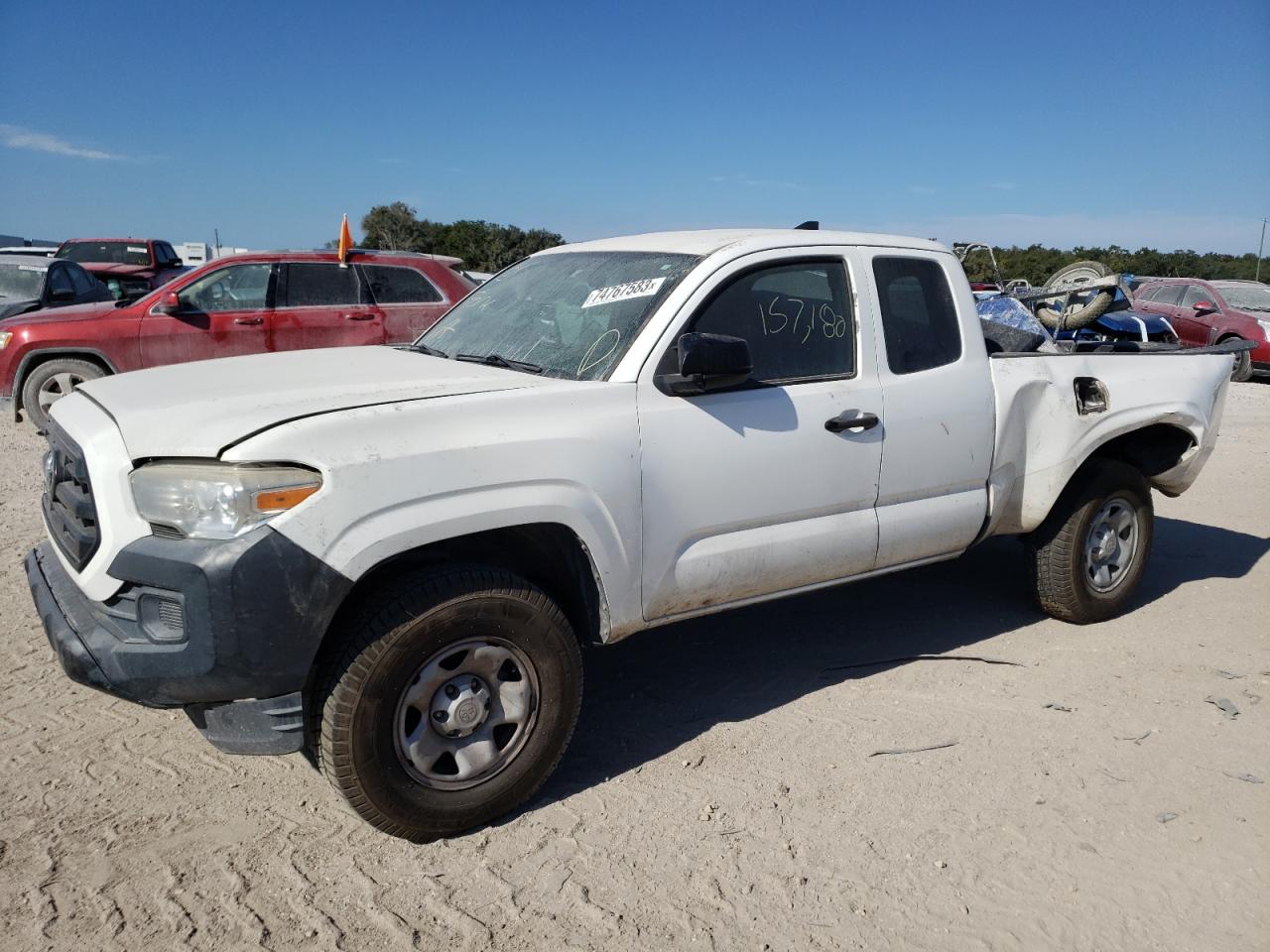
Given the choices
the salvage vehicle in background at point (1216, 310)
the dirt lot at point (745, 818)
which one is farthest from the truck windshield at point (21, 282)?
the salvage vehicle in background at point (1216, 310)

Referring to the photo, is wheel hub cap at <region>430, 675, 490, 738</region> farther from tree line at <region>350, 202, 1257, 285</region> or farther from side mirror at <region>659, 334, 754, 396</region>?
tree line at <region>350, 202, 1257, 285</region>

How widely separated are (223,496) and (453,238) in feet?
99.8

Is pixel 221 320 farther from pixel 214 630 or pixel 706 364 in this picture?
pixel 214 630

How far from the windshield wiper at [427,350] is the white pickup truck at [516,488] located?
2 centimetres

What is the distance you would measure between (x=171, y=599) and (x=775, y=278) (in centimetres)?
246

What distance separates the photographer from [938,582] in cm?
605

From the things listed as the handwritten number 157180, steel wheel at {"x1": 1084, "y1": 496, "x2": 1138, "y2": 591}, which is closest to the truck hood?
the handwritten number 157180

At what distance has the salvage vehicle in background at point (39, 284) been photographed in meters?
11.4

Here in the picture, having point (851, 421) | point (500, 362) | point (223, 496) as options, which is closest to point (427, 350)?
point (500, 362)

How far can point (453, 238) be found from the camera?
1260 inches

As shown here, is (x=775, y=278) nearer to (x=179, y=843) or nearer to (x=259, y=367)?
(x=259, y=367)

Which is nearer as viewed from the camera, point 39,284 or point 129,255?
point 39,284

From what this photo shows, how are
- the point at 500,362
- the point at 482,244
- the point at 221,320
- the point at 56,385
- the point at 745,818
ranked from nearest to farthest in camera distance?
the point at 745,818
the point at 500,362
the point at 221,320
the point at 56,385
the point at 482,244

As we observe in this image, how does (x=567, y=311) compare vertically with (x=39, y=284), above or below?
below
